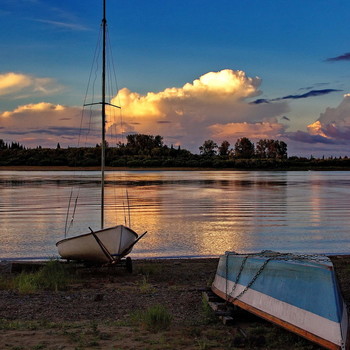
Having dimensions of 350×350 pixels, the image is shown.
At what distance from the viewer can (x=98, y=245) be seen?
38.5 ft

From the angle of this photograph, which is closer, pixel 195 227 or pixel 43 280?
pixel 43 280

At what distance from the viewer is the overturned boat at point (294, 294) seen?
21.0 ft

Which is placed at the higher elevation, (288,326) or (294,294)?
(294,294)

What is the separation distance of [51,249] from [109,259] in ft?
16.8

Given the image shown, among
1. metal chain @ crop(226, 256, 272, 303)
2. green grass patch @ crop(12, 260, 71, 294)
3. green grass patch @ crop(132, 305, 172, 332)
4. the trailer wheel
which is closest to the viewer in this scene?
green grass patch @ crop(132, 305, 172, 332)

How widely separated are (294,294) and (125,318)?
9.31 ft

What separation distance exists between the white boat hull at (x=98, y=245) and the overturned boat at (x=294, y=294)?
390 centimetres

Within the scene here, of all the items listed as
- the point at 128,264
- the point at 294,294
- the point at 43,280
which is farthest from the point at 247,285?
the point at 43,280

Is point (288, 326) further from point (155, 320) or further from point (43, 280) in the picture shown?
point (43, 280)

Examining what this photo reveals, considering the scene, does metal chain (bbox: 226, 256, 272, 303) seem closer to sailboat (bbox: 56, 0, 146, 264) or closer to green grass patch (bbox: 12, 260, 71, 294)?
green grass patch (bbox: 12, 260, 71, 294)

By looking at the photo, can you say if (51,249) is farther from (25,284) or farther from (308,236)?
(308,236)

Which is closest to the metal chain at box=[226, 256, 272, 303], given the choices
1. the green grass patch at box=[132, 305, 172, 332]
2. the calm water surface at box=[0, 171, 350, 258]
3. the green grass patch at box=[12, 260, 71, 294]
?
the green grass patch at box=[132, 305, 172, 332]

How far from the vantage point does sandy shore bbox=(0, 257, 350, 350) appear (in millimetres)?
6852

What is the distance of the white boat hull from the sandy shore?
471 millimetres
